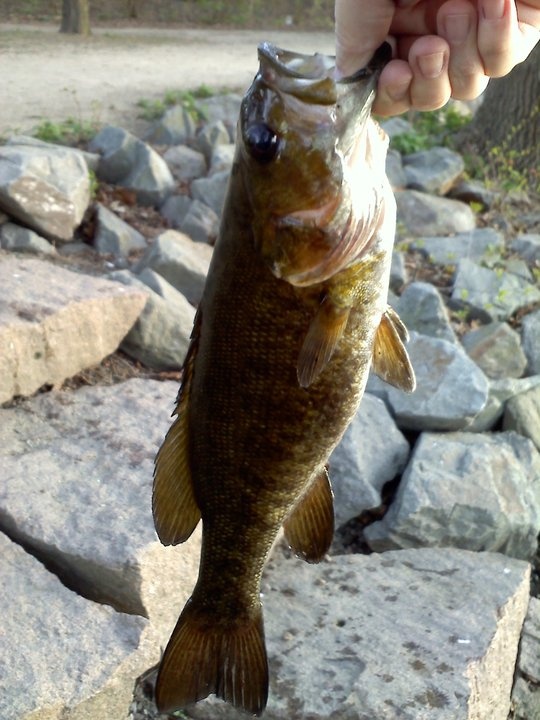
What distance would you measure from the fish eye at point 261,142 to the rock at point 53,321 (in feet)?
8.89

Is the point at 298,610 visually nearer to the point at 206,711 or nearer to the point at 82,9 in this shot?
the point at 206,711

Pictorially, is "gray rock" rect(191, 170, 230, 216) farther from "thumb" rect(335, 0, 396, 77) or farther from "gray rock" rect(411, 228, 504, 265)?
"thumb" rect(335, 0, 396, 77)

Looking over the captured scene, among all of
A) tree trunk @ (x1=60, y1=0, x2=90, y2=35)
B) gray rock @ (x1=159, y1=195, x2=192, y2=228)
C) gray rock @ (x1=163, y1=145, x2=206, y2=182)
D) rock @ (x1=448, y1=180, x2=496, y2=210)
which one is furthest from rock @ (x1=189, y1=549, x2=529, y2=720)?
tree trunk @ (x1=60, y1=0, x2=90, y2=35)

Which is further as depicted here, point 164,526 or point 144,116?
point 144,116

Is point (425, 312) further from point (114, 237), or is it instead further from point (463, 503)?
point (114, 237)

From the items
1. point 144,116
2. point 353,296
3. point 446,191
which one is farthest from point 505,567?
point 144,116

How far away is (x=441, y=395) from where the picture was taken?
17.9 ft

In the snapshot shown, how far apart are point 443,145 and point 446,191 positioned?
1219 mm

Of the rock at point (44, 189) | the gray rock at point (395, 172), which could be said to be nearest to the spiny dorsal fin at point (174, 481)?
the rock at point (44, 189)

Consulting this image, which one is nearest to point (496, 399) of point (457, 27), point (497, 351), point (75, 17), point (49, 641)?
point (497, 351)

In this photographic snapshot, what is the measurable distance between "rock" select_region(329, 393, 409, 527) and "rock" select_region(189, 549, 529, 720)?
1.56 ft

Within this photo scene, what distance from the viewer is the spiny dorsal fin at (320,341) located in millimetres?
1979

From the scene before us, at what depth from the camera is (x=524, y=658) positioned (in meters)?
4.28

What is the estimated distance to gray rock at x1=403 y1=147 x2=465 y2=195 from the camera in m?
8.64
